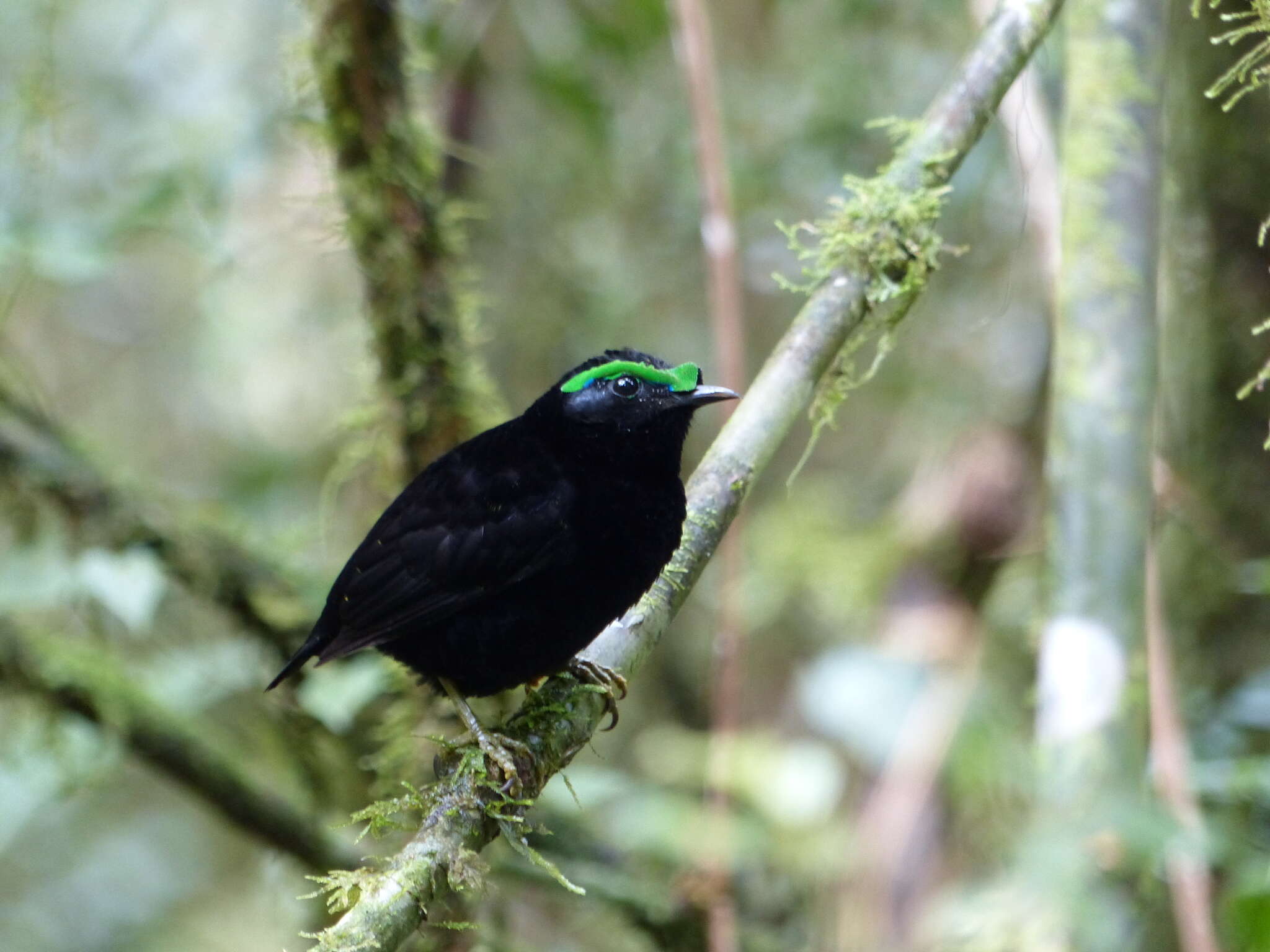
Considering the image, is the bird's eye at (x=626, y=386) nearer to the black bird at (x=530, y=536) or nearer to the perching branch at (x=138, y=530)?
the black bird at (x=530, y=536)

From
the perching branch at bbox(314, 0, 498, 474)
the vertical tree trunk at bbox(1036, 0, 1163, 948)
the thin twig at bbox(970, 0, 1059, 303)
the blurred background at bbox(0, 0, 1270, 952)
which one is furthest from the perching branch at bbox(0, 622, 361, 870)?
the thin twig at bbox(970, 0, 1059, 303)

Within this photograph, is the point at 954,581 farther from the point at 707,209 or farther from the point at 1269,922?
the point at 1269,922

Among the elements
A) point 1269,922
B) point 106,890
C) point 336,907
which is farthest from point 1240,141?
point 106,890

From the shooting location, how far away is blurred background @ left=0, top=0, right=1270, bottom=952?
3.74m

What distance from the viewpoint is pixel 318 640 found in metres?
3.11

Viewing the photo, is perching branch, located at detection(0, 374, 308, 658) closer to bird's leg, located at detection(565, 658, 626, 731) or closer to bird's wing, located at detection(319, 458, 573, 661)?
bird's wing, located at detection(319, 458, 573, 661)

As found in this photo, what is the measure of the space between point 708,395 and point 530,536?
521 millimetres

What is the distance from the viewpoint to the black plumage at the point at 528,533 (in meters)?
2.75

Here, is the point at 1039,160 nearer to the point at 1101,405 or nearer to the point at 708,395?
the point at 1101,405

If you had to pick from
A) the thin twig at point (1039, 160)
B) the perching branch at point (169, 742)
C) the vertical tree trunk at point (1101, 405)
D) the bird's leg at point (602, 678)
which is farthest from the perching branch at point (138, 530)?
the thin twig at point (1039, 160)

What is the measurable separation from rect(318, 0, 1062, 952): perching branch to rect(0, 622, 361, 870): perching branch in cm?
153

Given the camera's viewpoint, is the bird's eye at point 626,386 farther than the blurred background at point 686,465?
No

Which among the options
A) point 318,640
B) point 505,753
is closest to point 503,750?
point 505,753

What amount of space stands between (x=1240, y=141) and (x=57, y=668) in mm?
4080
